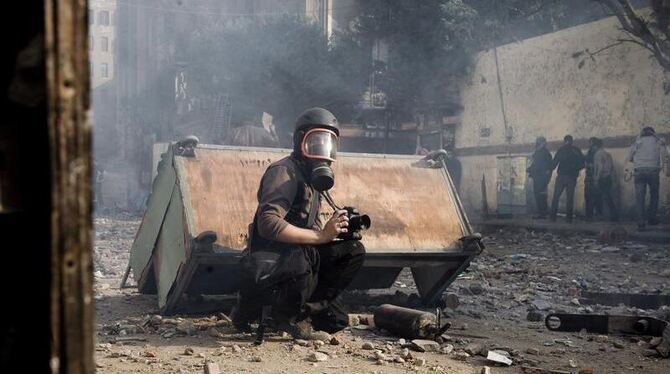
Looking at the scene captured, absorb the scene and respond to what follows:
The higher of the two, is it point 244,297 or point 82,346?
point 82,346

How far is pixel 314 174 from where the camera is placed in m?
4.13

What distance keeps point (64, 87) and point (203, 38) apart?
24.7 metres

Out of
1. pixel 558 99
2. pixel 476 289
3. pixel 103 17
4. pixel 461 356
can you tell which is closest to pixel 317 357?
pixel 461 356

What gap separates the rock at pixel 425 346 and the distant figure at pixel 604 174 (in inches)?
443

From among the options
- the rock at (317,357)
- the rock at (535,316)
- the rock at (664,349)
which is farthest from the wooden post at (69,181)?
the rock at (535,316)

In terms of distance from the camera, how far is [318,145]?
4.23 meters

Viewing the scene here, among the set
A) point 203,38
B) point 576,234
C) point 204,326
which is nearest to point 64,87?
point 204,326

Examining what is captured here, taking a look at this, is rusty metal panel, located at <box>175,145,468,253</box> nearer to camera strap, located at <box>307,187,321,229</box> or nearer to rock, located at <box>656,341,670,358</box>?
camera strap, located at <box>307,187,321,229</box>

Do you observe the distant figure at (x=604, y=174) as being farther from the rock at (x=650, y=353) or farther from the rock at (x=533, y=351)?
the rock at (x=533, y=351)

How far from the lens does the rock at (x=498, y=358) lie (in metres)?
4.06

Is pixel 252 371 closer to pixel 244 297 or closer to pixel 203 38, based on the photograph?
pixel 244 297


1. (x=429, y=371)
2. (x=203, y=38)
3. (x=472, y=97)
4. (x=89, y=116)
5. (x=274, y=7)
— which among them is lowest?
(x=429, y=371)

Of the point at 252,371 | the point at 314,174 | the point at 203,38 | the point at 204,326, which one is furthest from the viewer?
the point at 203,38

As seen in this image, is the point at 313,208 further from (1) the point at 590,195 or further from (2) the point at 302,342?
(1) the point at 590,195
